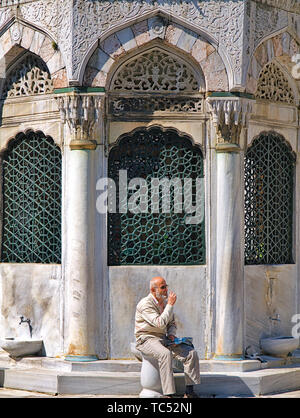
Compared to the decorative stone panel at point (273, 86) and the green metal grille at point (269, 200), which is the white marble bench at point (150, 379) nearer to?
the green metal grille at point (269, 200)

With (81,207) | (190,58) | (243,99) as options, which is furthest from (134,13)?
(81,207)

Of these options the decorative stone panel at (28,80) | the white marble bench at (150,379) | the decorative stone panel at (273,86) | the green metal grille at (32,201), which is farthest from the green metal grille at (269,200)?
Result: the decorative stone panel at (28,80)

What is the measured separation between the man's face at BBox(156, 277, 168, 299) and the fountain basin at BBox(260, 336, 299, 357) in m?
1.86

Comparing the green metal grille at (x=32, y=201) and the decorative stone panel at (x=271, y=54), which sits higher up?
the decorative stone panel at (x=271, y=54)

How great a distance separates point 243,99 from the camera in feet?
34.7

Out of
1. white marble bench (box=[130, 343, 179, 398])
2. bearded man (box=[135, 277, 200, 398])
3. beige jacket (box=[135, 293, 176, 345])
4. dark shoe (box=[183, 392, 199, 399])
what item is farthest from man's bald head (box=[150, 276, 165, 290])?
dark shoe (box=[183, 392, 199, 399])

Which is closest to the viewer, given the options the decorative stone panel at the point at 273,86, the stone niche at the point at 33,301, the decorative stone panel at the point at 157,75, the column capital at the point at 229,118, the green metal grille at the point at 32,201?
the column capital at the point at 229,118

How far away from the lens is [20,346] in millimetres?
10828

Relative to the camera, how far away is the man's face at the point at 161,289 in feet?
31.9

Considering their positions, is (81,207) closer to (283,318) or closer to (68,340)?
(68,340)

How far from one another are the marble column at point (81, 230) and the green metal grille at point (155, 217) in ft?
1.08

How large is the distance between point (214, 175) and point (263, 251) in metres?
1.28

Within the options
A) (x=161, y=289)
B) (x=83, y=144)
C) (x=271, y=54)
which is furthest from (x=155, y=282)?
(x=271, y=54)

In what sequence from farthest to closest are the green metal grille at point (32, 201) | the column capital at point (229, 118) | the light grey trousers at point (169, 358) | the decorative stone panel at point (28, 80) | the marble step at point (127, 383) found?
the decorative stone panel at point (28, 80) → the green metal grille at point (32, 201) → the column capital at point (229, 118) → the marble step at point (127, 383) → the light grey trousers at point (169, 358)
